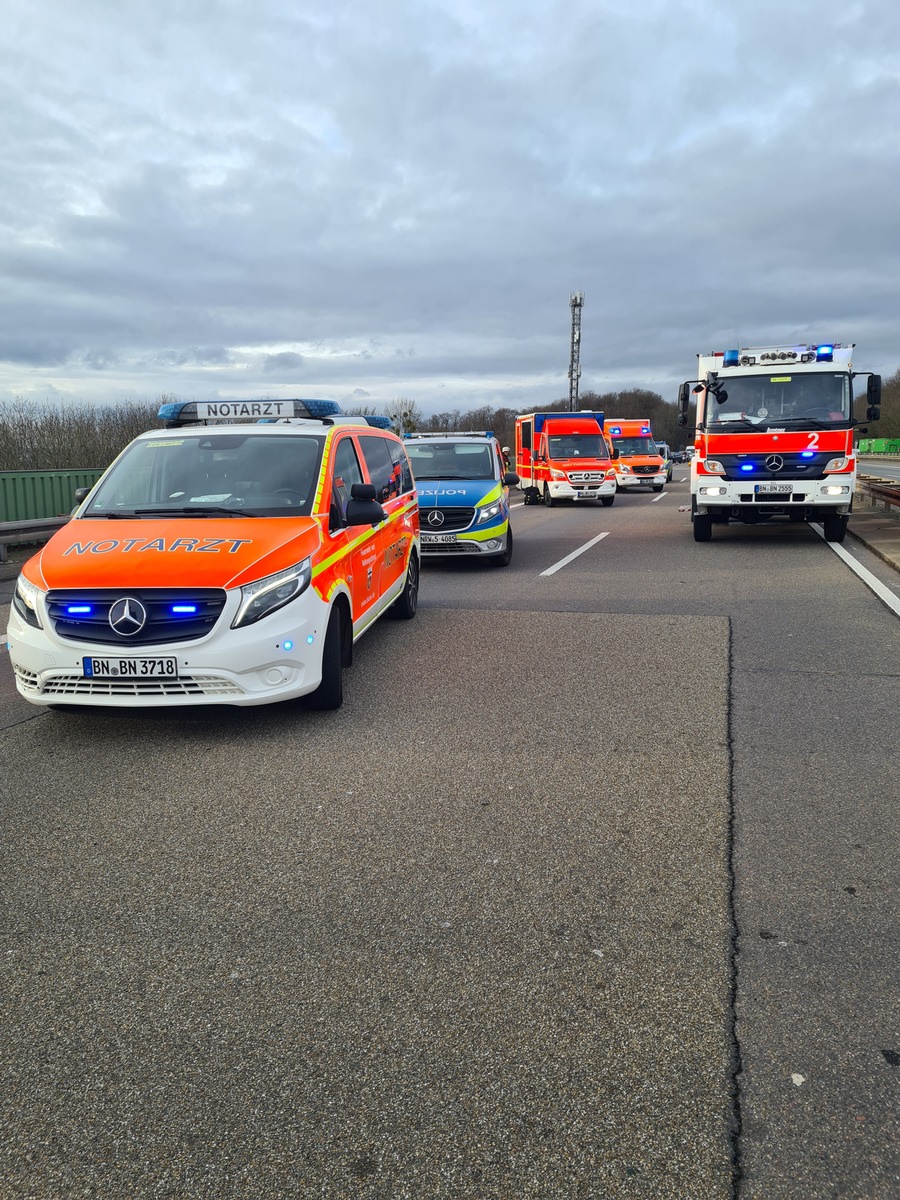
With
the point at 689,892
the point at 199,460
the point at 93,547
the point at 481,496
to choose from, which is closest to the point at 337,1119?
the point at 689,892

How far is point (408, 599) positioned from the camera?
913cm

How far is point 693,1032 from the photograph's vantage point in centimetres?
268

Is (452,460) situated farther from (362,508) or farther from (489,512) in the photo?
(362,508)

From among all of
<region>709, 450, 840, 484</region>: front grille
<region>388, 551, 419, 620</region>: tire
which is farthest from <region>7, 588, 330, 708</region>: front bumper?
<region>709, 450, 840, 484</region>: front grille

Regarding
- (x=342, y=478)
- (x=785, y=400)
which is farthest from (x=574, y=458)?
(x=342, y=478)

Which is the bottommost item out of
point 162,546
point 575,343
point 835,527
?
point 835,527

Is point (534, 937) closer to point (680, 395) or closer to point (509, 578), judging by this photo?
point (509, 578)

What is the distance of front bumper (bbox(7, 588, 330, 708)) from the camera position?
514cm

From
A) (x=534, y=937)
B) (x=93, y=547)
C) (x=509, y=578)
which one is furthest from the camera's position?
(x=509, y=578)

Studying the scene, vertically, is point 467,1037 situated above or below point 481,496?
below

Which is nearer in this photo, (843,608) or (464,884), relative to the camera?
(464,884)

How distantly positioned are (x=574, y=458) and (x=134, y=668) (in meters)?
22.5

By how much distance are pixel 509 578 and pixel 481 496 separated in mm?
1394

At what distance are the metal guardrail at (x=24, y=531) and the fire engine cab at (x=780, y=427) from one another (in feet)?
32.8
